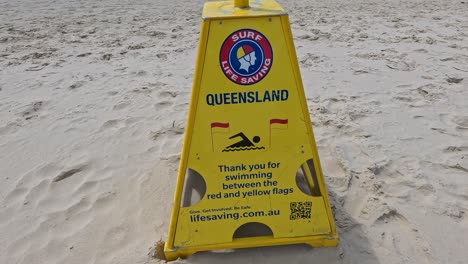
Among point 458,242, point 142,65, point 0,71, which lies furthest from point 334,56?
point 0,71

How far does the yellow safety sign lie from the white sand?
0.14 meters

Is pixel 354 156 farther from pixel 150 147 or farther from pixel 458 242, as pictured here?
pixel 150 147

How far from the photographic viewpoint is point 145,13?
816 centimetres

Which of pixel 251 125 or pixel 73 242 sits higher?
pixel 251 125

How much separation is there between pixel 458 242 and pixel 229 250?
1.24 m

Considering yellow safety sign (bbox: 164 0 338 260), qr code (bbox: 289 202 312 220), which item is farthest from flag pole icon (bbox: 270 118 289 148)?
qr code (bbox: 289 202 312 220)

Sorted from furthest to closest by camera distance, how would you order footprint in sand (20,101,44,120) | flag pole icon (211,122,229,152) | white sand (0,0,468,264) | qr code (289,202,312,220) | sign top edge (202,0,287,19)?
footprint in sand (20,101,44,120) → white sand (0,0,468,264) → qr code (289,202,312,220) → flag pole icon (211,122,229,152) → sign top edge (202,0,287,19)

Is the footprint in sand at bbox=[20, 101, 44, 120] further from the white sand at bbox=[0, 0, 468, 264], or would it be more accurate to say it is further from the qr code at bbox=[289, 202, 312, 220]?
the qr code at bbox=[289, 202, 312, 220]

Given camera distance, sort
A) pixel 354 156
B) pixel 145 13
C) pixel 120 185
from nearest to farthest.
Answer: pixel 120 185 → pixel 354 156 → pixel 145 13

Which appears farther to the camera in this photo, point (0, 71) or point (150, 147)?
point (0, 71)

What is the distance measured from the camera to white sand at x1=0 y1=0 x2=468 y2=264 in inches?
85.7

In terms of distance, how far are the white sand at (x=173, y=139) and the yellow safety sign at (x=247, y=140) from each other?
0.14m

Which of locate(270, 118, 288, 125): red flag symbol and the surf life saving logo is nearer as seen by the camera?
the surf life saving logo

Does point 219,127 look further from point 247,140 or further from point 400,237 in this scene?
point 400,237
